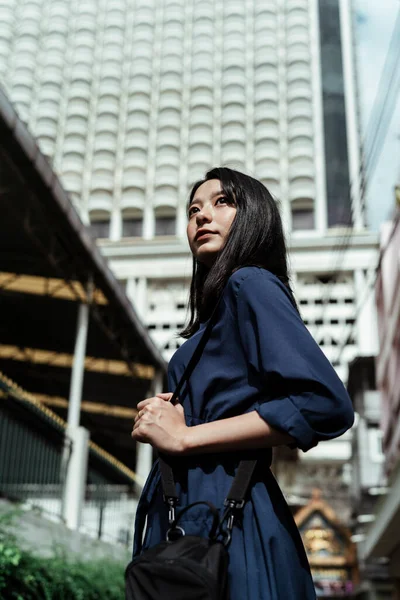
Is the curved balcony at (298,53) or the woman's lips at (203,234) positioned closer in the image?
the woman's lips at (203,234)

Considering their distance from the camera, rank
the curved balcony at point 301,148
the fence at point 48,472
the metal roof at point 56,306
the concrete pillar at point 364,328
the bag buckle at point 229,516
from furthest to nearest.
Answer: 1. the curved balcony at point 301,148
2. the concrete pillar at point 364,328
3. the metal roof at point 56,306
4. the fence at point 48,472
5. the bag buckle at point 229,516

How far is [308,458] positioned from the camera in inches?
1997

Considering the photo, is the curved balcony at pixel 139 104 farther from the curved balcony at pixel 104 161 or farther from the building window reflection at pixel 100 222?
the building window reflection at pixel 100 222

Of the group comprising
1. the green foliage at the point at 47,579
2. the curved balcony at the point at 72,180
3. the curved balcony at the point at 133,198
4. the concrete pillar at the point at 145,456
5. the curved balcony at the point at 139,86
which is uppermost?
the curved balcony at the point at 139,86

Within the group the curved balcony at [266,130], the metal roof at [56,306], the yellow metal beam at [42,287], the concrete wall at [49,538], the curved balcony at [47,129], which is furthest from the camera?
A: the curved balcony at [47,129]

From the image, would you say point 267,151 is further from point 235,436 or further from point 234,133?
point 235,436

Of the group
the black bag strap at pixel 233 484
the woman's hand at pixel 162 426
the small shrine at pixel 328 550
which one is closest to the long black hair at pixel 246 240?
the woman's hand at pixel 162 426

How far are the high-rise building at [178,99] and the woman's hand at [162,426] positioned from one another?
61306mm

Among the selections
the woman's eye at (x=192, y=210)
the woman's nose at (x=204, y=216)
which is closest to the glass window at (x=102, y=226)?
the woman's eye at (x=192, y=210)

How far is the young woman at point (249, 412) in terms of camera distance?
1.51 m

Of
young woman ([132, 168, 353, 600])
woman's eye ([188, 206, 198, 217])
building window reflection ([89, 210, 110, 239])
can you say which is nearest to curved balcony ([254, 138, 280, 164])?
building window reflection ([89, 210, 110, 239])

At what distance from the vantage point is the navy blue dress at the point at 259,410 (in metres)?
1.50

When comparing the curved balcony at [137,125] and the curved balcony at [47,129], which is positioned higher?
the curved balcony at [137,125]

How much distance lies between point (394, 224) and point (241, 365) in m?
22.3
